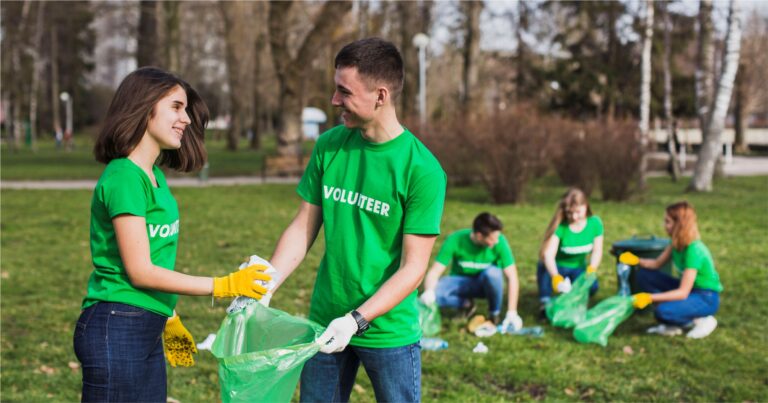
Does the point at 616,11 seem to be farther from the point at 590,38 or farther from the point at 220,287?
the point at 220,287

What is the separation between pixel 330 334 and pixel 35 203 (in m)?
14.5

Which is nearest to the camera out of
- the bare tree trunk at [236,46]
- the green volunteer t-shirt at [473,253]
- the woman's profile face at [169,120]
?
the woman's profile face at [169,120]

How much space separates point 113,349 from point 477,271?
14.6 feet

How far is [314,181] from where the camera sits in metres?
2.86

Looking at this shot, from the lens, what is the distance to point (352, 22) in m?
31.9

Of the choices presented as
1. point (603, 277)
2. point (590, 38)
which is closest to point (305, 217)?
point (603, 277)

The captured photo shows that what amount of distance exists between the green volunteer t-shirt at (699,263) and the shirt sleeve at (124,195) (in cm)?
468

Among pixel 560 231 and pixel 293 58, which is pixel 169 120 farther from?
pixel 293 58

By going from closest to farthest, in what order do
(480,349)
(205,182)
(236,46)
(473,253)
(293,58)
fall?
(480,349) → (473,253) → (205,182) → (293,58) → (236,46)

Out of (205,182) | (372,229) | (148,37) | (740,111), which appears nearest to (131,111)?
(372,229)

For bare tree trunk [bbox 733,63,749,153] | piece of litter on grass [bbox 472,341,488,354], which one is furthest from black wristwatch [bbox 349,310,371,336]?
bare tree trunk [bbox 733,63,749,153]

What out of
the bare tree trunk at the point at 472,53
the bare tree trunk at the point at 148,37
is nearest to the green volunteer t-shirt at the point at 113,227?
the bare tree trunk at the point at 148,37

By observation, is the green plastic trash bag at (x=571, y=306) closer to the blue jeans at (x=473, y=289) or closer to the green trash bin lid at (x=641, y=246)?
the blue jeans at (x=473, y=289)

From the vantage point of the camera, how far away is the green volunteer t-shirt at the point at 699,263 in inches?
242
